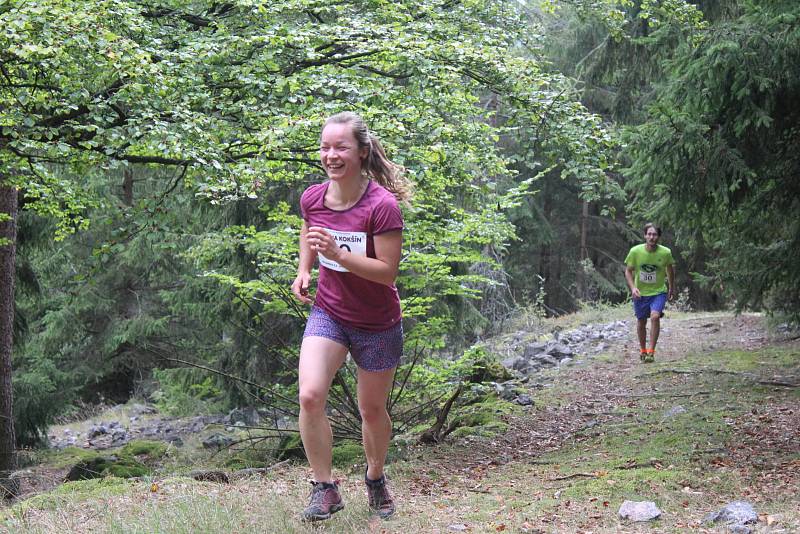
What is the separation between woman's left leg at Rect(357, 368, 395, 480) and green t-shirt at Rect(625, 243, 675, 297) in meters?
7.77

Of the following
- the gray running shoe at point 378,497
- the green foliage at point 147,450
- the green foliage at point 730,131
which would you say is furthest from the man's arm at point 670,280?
the gray running shoe at point 378,497

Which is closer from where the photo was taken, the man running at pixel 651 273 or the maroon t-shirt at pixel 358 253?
the maroon t-shirt at pixel 358 253

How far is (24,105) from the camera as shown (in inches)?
255

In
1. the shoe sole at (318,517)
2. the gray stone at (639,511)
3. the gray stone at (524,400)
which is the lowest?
the gray stone at (524,400)

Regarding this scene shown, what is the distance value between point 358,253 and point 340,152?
0.54 meters

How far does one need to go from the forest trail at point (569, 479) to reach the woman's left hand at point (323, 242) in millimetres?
1477

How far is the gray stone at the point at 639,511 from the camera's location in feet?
15.9

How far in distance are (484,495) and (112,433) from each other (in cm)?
1259

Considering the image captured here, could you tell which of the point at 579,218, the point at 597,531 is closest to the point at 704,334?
the point at 597,531

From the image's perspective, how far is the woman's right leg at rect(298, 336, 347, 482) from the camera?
4.31 meters

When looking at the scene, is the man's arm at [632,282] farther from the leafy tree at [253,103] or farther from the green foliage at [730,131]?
the leafy tree at [253,103]

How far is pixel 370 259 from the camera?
4176mm

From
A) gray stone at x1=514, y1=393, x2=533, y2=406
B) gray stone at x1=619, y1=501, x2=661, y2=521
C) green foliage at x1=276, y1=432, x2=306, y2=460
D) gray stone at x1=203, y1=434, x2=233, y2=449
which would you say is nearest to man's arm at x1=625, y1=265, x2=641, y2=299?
gray stone at x1=514, y1=393, x2=533, y2=406

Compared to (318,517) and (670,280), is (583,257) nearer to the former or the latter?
(670,280)
